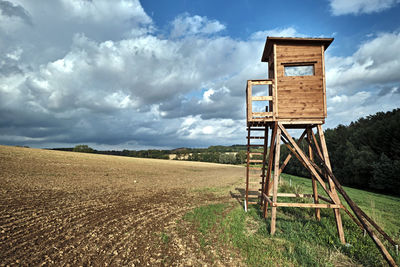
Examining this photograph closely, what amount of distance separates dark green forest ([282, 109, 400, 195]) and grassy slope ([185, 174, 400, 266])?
31.7 meters

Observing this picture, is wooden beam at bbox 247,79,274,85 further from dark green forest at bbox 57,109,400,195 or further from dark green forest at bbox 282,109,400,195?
dark green forest at bbox 282,109,400,195

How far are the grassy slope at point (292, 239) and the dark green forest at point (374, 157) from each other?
3172cm

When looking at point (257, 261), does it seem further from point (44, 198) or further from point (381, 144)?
point (381, 144)

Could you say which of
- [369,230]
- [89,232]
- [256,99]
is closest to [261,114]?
[256,99]

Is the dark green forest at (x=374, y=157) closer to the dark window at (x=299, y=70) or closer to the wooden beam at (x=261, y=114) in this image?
the dark window at (x=299, y=70)

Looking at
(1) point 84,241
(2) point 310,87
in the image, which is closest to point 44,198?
(1) point 84,241

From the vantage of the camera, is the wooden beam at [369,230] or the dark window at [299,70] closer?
the wooden beam at [369,230]

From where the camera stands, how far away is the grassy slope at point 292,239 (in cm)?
634

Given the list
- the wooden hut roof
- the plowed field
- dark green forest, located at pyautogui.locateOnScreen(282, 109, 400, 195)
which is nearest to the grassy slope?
the plowed field

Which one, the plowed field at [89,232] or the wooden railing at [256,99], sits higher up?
the wooden railing at [256,99]

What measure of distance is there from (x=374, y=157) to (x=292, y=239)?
4496cm

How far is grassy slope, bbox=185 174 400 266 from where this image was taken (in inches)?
250

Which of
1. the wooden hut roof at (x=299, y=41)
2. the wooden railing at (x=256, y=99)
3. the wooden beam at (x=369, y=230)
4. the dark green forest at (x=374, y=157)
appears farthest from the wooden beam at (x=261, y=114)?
the dark green forest at (x=374, y=157)

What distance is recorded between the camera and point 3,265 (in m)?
5.34
